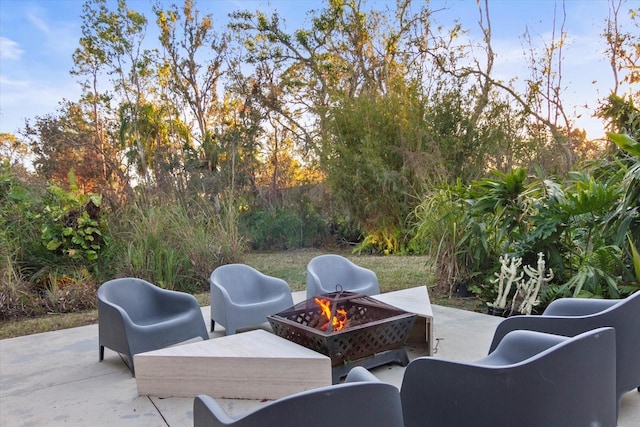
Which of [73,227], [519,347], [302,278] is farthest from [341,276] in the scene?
[73,227]

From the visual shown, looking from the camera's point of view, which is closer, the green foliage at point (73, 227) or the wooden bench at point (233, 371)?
the wooden bench at point (233, 371)

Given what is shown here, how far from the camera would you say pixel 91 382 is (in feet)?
9.81

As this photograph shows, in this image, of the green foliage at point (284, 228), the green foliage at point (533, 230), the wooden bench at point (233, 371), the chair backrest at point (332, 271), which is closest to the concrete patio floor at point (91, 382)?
the wooden bench at point (233, 371)

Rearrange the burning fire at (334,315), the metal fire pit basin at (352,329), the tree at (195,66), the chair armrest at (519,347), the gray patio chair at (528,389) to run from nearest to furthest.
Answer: the gray patio chair at (528,389) < the chair armrest at (519,347) < the metal fire pit basin at (352,329) < the burning fire at (334,315) < the tree at (195,66)

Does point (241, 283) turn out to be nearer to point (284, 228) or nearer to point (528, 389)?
point (528, 389)

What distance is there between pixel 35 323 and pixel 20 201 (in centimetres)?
221

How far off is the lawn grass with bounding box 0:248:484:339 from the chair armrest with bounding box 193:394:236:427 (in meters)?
3.65

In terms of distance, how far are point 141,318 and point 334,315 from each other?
5.92 feet

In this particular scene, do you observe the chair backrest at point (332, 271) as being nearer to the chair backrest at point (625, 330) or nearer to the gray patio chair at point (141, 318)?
the gray patio chair at point (141, 318)

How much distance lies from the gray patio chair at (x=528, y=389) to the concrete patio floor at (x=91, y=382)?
2.76ft

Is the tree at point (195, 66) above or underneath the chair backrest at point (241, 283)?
above

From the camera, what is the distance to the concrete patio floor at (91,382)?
2439 mm

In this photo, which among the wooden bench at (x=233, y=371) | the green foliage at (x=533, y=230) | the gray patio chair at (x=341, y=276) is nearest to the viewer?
the wooden bench at (x=233, y=371)

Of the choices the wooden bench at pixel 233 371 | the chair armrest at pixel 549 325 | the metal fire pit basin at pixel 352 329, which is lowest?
the wooden bench at pixel 233 371
